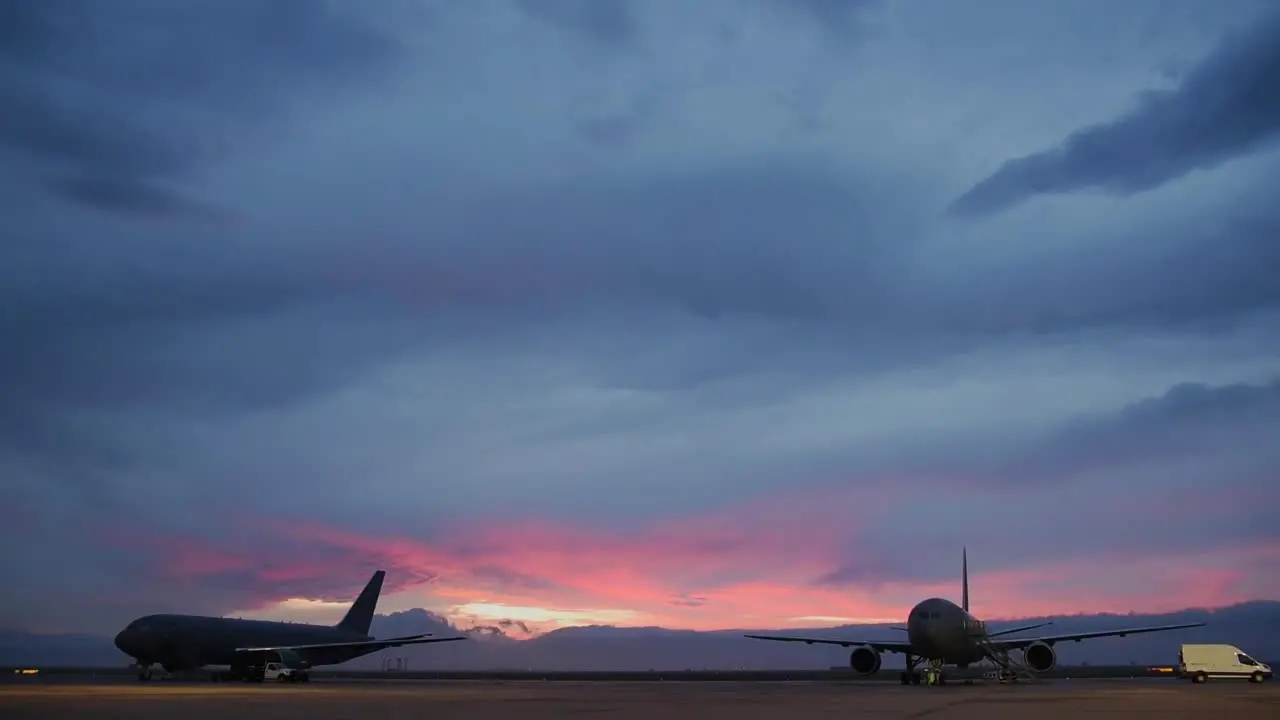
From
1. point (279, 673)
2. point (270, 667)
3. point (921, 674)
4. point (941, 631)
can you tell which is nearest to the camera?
point (941, 631)

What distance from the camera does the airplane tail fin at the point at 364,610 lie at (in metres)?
85.0

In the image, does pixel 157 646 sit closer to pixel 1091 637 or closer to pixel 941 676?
pixel 941 676

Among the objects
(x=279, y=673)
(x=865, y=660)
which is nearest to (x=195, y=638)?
(x=279, y=673)

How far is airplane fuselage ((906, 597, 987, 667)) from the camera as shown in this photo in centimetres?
5653

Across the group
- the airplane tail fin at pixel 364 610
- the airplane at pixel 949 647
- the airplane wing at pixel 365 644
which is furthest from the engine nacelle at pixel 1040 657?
the airplane tail fin at pixel 364 610

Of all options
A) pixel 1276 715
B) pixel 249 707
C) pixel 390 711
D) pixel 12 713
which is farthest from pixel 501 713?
pixel 1276 715

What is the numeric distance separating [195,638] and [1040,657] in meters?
53.0

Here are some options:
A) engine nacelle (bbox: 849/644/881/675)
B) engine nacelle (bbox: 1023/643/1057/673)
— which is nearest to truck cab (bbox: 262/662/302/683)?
engine nacelle (bbox: 849/644/881/675)

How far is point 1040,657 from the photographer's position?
57.8 m

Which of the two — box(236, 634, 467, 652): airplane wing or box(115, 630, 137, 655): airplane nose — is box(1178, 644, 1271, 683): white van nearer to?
box(236, 634, 467, 652): airplane wing

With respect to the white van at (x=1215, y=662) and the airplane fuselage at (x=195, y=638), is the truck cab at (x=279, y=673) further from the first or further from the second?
the white van at (x=1215, y=662)

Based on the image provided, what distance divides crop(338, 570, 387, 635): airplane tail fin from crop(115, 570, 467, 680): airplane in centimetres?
427

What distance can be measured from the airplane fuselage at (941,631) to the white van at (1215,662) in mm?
18671

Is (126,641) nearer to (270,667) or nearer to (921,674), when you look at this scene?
(270,667)
